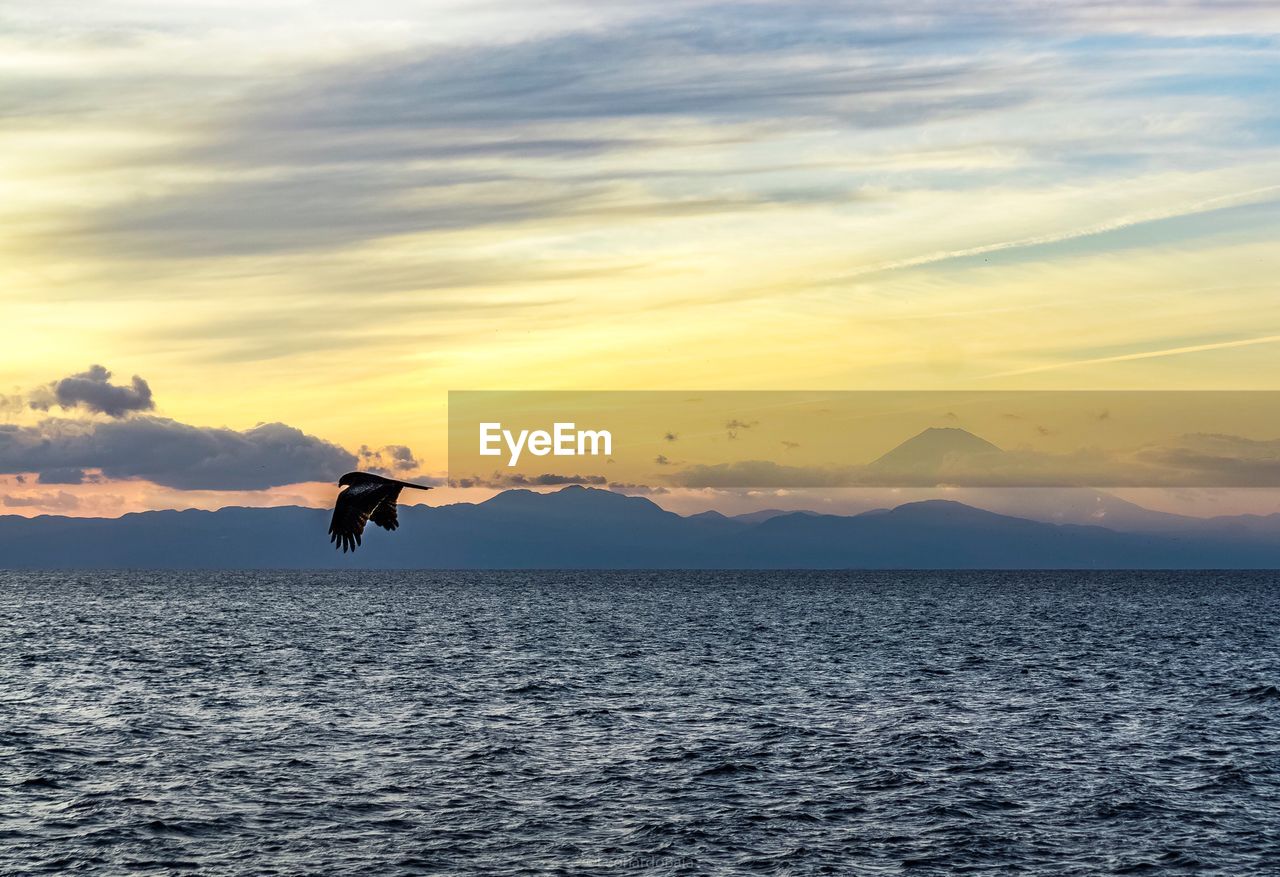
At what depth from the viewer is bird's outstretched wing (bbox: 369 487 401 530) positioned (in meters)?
23.2

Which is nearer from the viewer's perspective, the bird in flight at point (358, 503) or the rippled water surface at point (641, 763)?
the bird in flight at point (358, 503)

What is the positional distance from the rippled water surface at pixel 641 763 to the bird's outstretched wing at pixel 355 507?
20.6 metres

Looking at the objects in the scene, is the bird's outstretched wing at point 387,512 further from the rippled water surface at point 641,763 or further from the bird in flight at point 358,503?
the rippled water surface at point 641,763

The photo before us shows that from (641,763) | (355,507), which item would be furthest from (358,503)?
(641,763)

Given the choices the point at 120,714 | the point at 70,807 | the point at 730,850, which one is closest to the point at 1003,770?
the point at 730,850

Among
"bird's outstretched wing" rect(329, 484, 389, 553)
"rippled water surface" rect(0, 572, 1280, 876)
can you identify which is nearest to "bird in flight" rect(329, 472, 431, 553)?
"bird's outstretched wing" rect(329, 484, 389, 553)

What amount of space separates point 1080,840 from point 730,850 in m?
12.1

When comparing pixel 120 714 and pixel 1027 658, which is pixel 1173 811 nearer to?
pixel 120 714

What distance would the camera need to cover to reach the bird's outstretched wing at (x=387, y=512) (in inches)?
914

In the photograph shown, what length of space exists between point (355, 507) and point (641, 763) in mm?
36174

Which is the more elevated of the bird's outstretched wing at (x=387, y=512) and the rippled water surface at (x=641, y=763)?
the bird's outstretched wing at (x=387, y=512)

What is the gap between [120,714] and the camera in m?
74.7

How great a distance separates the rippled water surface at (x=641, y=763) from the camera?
42344 millimetres

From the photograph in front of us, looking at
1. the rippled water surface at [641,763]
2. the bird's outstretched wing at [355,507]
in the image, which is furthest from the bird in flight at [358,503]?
the rippled water surface at [641,763]
